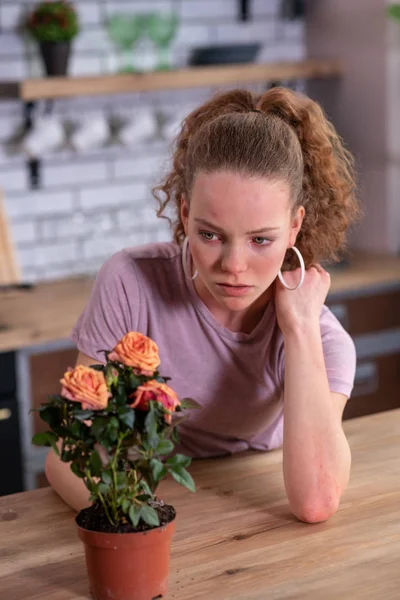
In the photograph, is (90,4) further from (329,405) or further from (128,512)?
(128,512)

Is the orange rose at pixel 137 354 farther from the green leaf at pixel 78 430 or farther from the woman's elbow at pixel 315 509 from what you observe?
the woman's elbow at pixel 315 509

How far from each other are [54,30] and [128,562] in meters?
2.80

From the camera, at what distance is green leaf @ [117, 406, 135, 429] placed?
51.9 inches

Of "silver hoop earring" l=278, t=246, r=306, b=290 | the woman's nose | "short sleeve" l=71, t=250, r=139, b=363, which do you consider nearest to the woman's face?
the woman's nose

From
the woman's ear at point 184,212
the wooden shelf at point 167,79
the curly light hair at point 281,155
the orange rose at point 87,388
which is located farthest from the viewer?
the wooden shelf at point 167,79

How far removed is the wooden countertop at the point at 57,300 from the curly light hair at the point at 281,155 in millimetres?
1222

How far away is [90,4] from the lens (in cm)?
407

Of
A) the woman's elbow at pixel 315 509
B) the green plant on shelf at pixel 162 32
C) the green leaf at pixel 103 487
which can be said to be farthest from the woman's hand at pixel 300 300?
the green plant on shelf at pixel 162 32

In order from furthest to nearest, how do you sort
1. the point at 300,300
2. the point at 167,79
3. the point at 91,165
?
the point at 91,165
the point at 167,79
the point at 300,300

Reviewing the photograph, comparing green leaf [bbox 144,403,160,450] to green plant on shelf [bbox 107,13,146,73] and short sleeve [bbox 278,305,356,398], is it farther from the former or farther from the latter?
green plant on shelf [bbox 107,13,146,73]

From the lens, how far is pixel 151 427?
1.33m

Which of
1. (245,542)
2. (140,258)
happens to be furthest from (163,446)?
(140,258)

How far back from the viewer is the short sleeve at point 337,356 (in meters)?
2.02

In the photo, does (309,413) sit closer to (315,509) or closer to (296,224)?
(315,509)
